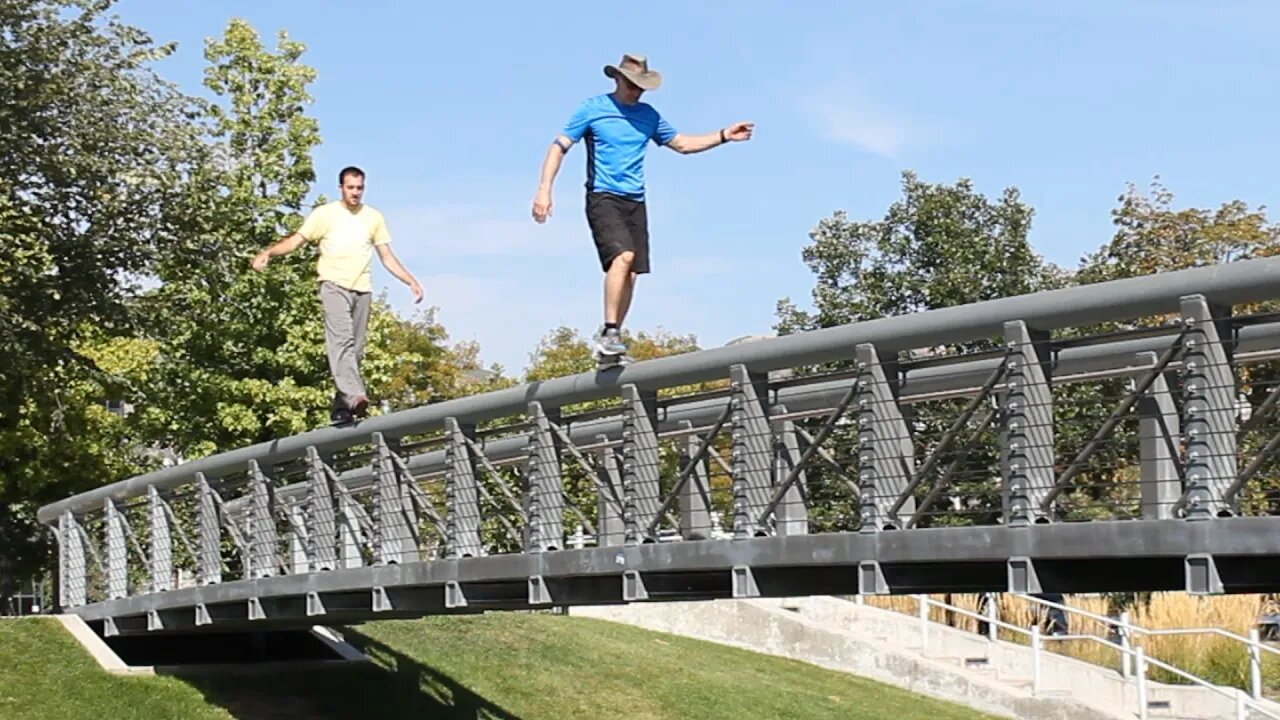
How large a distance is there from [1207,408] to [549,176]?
4.72 meters

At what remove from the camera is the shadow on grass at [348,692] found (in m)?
19.1

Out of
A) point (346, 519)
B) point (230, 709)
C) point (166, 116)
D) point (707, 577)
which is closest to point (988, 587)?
point (707, 577)

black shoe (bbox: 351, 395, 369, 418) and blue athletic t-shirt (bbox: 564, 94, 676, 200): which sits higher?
blue athletic t-shirt (bbox: 564, 94, 676, 200)

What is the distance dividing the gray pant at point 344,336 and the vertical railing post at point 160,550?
3.75 m

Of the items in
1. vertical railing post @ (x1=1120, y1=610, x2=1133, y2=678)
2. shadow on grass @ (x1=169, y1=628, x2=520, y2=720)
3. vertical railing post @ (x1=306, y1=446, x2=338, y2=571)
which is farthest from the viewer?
vertical railing post @ (x1=1120, y1=610, x2=1133, y2=678)

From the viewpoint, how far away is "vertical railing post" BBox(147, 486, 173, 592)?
1856cm

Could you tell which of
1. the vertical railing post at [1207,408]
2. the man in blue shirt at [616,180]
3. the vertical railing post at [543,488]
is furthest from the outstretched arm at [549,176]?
the vertical railing post at [1207,408]

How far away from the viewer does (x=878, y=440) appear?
35.9ft

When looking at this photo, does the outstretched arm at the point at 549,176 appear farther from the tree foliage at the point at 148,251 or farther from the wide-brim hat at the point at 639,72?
the tree foliage at the point at 148,251

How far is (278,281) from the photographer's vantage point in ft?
103

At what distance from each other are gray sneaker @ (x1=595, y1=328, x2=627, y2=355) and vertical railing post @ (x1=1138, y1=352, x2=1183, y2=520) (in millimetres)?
3580

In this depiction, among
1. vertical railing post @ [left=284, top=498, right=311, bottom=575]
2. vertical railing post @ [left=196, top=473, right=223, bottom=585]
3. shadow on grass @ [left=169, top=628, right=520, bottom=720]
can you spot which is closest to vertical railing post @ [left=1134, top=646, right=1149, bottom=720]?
shadow on grass @ [left=169, top=628, right=520, bottom=720]

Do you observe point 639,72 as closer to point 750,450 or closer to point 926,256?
point 750,450

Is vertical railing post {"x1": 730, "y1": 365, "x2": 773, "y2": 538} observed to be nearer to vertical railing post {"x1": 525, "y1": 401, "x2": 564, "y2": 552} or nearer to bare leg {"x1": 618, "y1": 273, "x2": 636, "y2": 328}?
bare leg {"x1": 618, "y1": 273, "x2": 636, "y2": 328}
